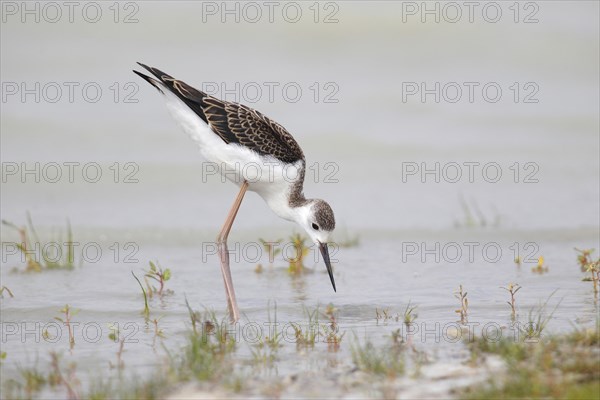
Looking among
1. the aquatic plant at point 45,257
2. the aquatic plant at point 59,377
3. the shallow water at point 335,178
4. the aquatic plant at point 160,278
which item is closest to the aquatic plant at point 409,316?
the shallow water at point 335,178

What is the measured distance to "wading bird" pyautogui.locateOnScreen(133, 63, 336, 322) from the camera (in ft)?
26.9

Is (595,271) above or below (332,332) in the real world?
above

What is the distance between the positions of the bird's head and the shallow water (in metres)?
0.43

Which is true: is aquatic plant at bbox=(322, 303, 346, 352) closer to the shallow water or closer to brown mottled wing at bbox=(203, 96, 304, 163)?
the shallow water

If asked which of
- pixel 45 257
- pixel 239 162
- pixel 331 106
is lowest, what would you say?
pixel 45 257

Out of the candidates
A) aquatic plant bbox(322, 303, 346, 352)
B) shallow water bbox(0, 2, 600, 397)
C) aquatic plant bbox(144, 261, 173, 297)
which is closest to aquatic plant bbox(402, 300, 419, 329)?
shallow water bbox(0, 2, 600, 397)

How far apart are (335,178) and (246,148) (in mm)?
5839

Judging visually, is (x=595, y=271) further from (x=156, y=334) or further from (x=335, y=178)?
(x=335, y=178)

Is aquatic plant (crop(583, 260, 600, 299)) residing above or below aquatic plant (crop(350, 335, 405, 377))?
above

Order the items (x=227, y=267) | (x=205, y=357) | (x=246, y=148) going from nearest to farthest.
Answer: (x=205, y=357)
(x=246, y=148)
(x=227, y=267)

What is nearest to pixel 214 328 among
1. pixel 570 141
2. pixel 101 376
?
pixel 101 376

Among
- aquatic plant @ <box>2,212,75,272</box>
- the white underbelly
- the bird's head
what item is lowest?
aquatic plant @ <box>2,212,75,272</box>

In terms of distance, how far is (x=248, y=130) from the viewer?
820 cm

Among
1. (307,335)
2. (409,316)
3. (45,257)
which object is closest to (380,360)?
(307,335)
